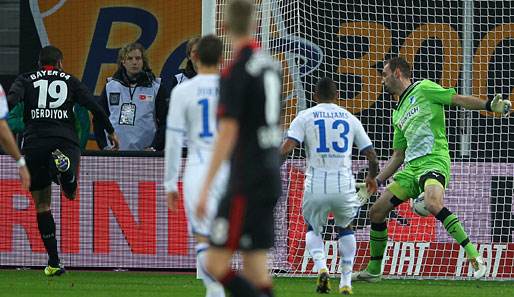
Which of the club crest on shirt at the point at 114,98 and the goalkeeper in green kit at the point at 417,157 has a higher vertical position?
the club crest on shirt at the point at 114,98

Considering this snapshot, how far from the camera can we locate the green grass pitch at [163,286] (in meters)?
8.67

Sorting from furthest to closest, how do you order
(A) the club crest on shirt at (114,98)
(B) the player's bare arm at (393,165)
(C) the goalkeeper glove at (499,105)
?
(A) the club crest on shirt at (114,98) → (B) the player's bare arm at (393,165) → (C) the goalkeeper glove at (499,105)

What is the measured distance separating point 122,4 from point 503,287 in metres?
7.30

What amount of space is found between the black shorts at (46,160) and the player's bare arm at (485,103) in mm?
3806

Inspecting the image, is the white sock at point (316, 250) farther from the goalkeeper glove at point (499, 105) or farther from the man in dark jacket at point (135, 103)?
the man in dark jacket at point (135, 103)

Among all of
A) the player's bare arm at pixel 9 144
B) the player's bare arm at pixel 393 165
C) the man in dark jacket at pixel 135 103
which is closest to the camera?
the player's bare arm at pixel 9 144

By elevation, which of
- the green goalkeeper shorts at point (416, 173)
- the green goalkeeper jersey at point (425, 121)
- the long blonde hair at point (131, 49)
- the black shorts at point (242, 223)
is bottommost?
the black shorts at point (242, 223)

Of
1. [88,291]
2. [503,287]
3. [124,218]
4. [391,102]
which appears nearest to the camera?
[88,291]

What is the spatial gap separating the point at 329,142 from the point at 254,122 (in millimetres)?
3797

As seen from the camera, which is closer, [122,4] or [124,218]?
[124,218]

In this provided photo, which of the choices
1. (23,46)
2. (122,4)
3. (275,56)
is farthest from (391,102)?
(23,46)

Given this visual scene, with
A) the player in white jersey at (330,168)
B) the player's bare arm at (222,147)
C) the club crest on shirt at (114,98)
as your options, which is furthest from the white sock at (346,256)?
the player's bare arm at (222,147)

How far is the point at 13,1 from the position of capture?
14.3 meters

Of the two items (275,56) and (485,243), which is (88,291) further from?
(485,243)
